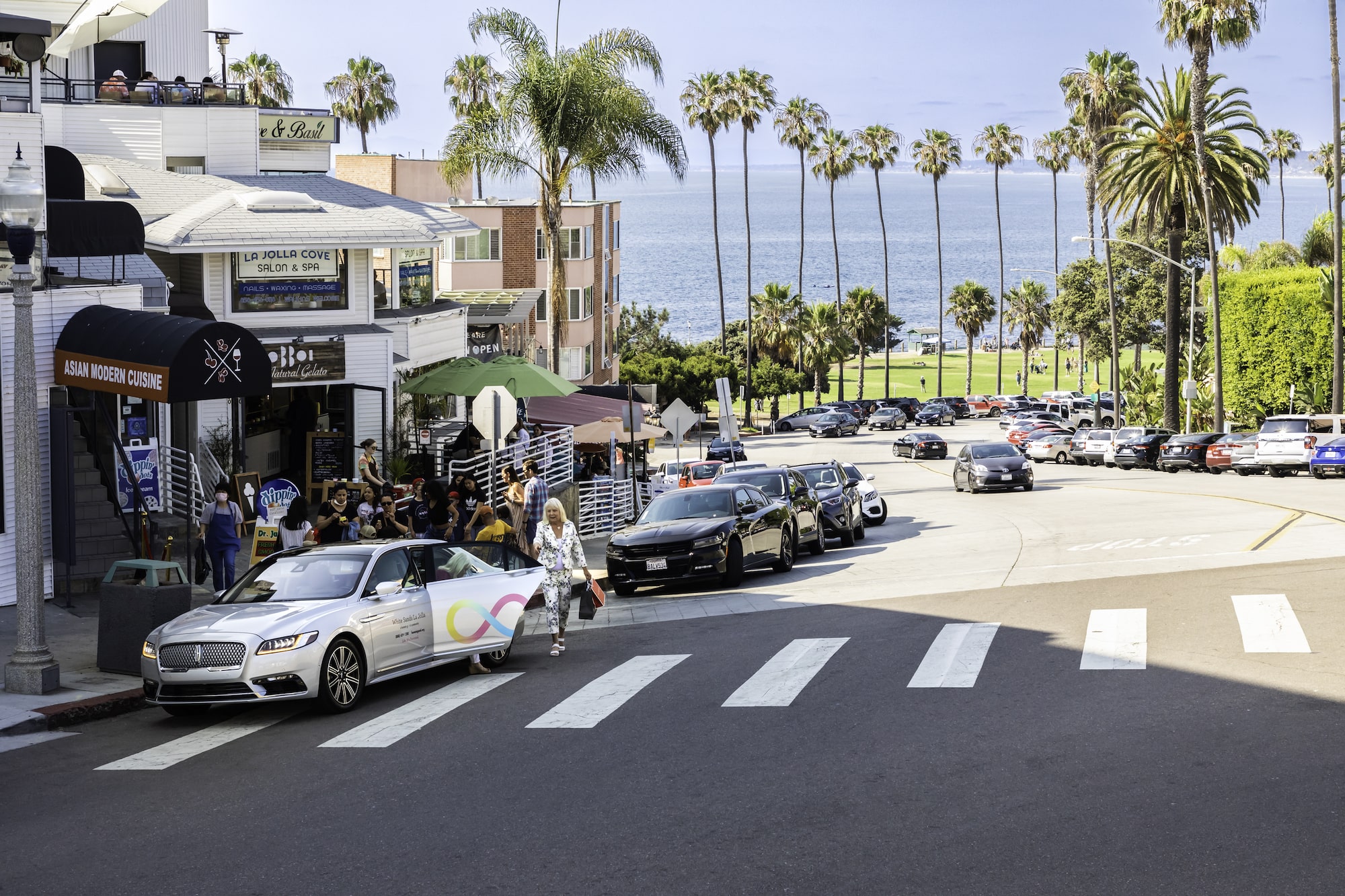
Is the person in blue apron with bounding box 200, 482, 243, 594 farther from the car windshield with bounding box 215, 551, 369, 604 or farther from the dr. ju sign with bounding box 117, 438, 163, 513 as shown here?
the car windshield with bounding box 215, 551, 369, 604

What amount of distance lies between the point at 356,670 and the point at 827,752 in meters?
4.54

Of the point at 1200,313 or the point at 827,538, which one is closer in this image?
the point at 827,538

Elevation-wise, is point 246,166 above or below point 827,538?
above

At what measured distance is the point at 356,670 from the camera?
40.2 feet

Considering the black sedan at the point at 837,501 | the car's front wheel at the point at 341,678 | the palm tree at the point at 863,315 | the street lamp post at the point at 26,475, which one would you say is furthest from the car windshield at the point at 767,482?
the palm tree at the point at 863,315

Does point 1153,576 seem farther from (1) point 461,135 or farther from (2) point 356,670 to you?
(1) point 461,135

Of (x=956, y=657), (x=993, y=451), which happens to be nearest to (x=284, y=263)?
(x=956, y=657)

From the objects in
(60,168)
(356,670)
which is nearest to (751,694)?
(356,670)

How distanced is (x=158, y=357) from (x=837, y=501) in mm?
13415

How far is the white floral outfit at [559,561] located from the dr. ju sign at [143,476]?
25.1 ft

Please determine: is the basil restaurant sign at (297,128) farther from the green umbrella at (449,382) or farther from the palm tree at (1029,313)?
the palm tree at (1029,313)

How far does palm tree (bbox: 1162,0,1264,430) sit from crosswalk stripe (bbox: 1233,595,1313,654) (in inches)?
1611

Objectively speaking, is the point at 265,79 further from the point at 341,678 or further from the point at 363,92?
the point at 341,678

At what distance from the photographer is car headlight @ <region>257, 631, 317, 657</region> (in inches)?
454
